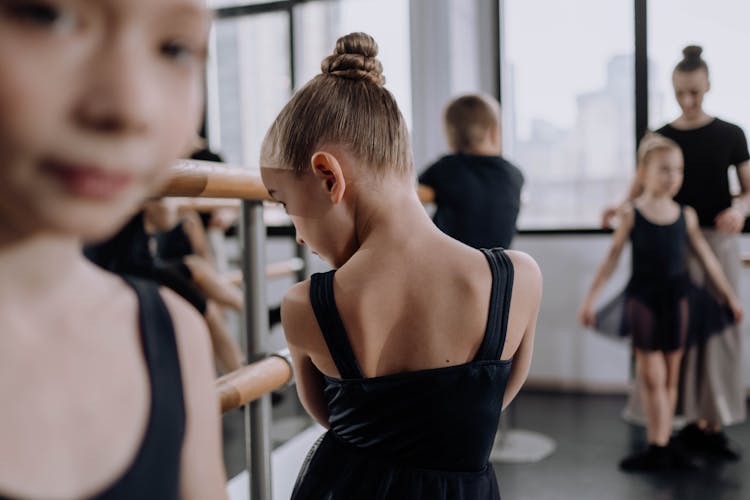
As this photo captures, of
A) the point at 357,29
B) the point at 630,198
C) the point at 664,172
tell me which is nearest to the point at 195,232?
the point at 357,29

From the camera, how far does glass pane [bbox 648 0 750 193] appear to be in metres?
3.44

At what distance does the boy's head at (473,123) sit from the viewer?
2.04m

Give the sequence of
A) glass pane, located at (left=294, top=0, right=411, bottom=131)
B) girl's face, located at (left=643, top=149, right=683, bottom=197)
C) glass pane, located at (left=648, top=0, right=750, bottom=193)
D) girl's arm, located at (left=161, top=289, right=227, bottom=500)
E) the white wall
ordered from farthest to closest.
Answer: glass pane, located at (left=294, top=0, right=411, bottom=131)
the white wall
glass pane, located at (left=648, top=0, right=750, bottom=193)
girl's face, located at (left=643, top=149, right=683, bottom=197)
girl's arm, located at (left=161, top=289, right=227, bottom=500)

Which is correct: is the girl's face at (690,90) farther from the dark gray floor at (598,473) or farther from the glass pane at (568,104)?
the dark gray floor at (598,473)

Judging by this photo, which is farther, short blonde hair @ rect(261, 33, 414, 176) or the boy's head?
the boy's head

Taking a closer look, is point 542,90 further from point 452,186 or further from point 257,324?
point 257,324

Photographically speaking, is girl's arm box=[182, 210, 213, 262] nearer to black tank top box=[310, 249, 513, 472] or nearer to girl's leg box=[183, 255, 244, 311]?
girl's leg box=[183, 255, 244, 311]

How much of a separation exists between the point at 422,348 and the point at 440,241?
0.40 feet

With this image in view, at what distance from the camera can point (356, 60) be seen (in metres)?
0.76

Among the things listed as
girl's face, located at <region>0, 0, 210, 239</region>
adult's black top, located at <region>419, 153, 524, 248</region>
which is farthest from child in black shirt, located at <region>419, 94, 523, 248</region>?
girl's face, located at <region>0, 0, 210, 239</region>

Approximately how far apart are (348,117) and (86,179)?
1.60 feet

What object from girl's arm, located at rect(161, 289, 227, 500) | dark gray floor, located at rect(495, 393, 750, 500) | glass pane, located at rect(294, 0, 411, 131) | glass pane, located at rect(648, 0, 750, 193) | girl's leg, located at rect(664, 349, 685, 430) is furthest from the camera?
glass pane, located at rect(294, 0, 411, 131)

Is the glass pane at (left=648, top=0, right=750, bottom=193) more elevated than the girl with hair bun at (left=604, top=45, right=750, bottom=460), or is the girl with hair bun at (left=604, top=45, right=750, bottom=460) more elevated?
the glass pane at (left=648, top=0, right=750, bottom=193)

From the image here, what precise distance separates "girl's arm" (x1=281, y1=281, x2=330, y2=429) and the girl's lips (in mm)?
484
